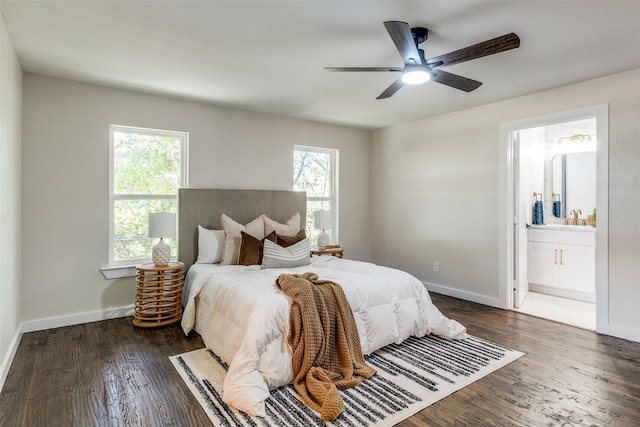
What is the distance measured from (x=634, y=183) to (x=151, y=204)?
475 centimetres

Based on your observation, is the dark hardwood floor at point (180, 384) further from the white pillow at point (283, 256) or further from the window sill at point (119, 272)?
the white pillow at point (283, 256)

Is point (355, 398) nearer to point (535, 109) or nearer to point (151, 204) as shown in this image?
point (151, 204)

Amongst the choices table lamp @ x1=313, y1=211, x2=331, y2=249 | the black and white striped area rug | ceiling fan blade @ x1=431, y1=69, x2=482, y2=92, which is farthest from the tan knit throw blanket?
table lamp @ x1=313, y1=211, x2=331, y2=249

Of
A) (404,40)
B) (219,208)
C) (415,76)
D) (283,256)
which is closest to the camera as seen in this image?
(404,40)

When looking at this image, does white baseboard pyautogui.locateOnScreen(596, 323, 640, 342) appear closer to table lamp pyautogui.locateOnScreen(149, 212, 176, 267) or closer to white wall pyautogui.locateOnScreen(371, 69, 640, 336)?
white wall pyautogui.locateOnScreen(371, 69, 640, 336)

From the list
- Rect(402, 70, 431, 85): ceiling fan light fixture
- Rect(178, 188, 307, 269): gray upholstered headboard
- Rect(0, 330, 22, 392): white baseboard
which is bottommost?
Rect(0, 330, 22, 392): white baseboard

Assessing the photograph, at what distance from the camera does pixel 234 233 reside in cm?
396

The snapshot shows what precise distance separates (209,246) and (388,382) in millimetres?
2394

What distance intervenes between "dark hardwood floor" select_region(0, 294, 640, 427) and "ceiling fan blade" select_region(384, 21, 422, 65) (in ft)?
7.14

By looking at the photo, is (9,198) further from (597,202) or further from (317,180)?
(597,202)

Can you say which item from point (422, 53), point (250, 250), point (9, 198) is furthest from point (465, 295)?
point (9, 198)

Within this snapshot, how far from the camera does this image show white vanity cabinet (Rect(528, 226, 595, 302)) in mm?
4426

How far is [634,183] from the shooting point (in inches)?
124

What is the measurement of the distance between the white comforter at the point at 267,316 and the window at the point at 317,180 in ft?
5.33
